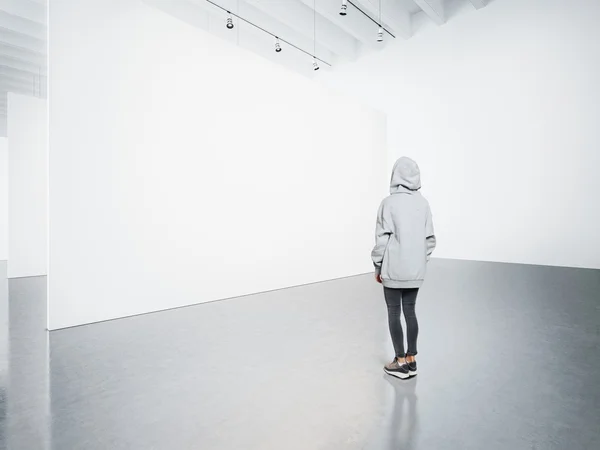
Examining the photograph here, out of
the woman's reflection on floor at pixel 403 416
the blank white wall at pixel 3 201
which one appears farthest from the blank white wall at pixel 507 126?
the blank white wall at pixel 3 201

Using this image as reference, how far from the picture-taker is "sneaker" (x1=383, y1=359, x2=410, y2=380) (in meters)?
2.43

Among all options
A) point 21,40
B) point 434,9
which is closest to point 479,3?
point 434,9

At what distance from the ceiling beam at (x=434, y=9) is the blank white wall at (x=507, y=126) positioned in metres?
0.28

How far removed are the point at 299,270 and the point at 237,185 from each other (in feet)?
5.58

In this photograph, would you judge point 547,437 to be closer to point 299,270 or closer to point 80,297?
point 80,297

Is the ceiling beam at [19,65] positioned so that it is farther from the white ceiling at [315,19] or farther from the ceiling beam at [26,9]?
the white ceiling at [315,19]

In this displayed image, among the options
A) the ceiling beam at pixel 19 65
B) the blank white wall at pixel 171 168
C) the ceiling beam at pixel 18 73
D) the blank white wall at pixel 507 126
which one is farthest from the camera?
the ceiling beam at pixel 18 73

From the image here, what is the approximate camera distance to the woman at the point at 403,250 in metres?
2.38

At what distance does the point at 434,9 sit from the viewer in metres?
8.17

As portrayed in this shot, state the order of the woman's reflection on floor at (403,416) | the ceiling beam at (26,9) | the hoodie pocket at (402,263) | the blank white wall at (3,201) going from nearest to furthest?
1. the woman's reflection on floor at (403,416)
2. the hoodie pocket at (402,263)
3. the ceiling beam at (26,9)
4. the blank white wall at (3,201)

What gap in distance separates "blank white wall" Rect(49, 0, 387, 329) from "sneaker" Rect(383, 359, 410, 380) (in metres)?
2.74

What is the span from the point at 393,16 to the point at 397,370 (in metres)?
8.27

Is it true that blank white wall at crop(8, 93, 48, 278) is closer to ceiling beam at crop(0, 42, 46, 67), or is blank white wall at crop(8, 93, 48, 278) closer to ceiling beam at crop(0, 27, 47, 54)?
ceiling beam at crop(0, 27, 47, 54)

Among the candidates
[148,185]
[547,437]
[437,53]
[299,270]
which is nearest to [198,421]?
[547,437]
